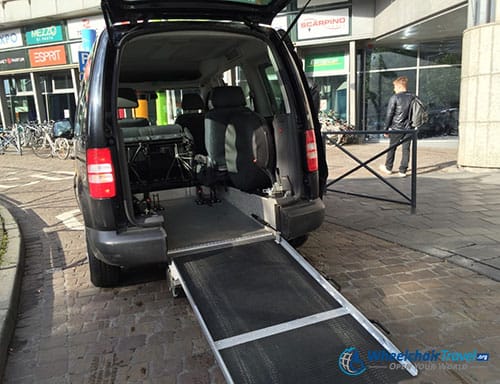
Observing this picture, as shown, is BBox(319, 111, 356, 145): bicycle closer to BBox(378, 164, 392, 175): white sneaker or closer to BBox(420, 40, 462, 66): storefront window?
BBox(420, 40, 462, 66): storefront window

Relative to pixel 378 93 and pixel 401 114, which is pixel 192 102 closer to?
pixel 401 114

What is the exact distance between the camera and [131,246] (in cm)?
285

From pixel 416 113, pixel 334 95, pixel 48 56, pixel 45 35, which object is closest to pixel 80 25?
pixel 45 35

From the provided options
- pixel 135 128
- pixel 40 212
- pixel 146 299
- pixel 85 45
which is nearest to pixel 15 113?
pixel 85 45

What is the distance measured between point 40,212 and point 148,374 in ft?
15.6

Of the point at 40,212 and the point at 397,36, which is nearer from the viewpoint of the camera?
the point at 40,212

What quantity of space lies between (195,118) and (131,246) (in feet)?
10.4

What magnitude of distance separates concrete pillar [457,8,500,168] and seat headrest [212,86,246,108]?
5508 millimetres

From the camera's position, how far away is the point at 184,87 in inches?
241

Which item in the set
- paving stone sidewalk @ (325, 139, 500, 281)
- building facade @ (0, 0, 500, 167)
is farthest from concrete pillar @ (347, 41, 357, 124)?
paving stone sidewalk @ (325, 139, 500, 281)

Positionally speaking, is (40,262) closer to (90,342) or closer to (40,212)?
(90,342)

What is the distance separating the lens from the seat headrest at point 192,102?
5.95m

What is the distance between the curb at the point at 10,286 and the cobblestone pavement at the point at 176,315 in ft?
0.27

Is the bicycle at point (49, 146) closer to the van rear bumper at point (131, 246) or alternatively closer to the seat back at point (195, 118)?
the seat back at point (195, 118)
